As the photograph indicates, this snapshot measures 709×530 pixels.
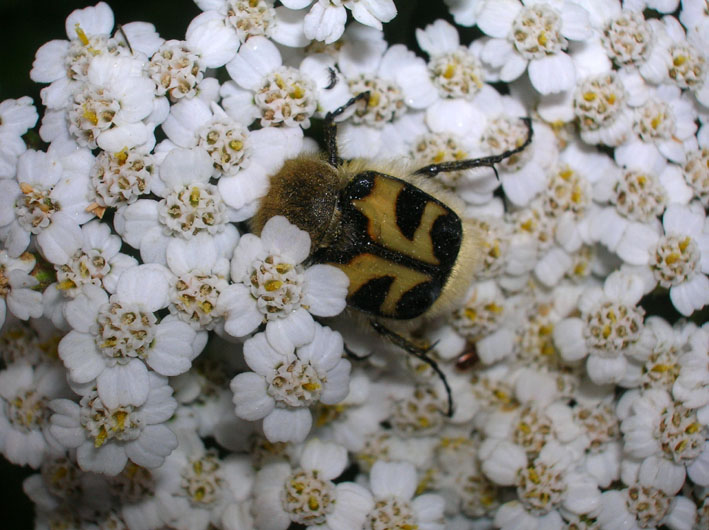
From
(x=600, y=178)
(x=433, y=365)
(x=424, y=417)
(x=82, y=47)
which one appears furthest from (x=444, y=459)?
(x=82, y=47)

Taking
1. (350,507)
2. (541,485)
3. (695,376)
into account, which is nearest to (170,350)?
(350,507)

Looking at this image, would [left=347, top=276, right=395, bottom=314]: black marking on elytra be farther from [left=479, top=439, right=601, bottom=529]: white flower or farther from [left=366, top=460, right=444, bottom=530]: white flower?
[left=479, top=439, right=601, bottom=529]: white flower

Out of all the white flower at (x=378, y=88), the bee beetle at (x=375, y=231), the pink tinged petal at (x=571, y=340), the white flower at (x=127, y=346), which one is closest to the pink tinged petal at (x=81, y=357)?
the white flower at (x=127, y=346)

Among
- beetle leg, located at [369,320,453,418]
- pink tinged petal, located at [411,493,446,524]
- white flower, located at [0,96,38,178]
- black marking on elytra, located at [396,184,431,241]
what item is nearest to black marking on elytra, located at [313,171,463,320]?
black marking on elytra, located at [396,184,431,241]

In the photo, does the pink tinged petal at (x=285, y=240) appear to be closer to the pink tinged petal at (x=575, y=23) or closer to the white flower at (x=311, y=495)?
the white flower at (x=311, y=495)

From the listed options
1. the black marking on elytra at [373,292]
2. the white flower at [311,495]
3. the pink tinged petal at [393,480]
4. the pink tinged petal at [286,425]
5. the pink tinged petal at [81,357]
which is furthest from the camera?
the pink tinged petal at [393,480]
